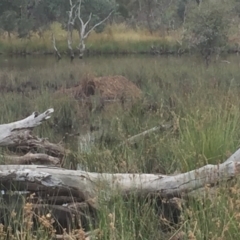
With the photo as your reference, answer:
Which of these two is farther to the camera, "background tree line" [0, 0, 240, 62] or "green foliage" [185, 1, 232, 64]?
"background tree line" [0, 0, 240, 62]

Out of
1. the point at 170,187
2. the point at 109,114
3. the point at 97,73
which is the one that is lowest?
the point at 97,73

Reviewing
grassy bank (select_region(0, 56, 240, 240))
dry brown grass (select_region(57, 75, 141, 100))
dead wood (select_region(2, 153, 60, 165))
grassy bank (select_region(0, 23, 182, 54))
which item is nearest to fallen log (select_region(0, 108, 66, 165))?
dead wood (select_region(2, 153, 60, 165))

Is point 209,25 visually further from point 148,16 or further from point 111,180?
point 148,16

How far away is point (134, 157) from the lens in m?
5.38

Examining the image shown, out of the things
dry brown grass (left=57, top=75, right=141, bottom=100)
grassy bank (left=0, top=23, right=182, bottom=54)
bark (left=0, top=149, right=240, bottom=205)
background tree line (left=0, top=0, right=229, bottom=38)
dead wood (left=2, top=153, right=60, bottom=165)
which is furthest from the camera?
grassy bank (left=0, top=23, right=182, bottom=54)

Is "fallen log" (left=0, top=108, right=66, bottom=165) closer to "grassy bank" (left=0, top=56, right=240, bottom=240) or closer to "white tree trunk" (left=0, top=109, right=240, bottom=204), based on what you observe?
"grassy bank" (left=0, top=56, right=240, bottom=240)

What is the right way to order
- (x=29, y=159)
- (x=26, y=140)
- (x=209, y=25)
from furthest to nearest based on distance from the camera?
(x=209, y=25) → (x=26, y=140) → (x=29, y=159)

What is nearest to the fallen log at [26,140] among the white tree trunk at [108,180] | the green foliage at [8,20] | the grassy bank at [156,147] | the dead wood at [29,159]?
the dead wood at [29,159]

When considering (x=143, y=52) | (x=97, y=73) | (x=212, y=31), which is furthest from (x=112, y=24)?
(x=97, y=73)

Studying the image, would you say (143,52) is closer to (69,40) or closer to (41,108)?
(69,40)

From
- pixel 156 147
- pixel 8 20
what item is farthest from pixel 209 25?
pixel 8 20

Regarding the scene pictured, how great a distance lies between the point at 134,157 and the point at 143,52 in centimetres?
2600

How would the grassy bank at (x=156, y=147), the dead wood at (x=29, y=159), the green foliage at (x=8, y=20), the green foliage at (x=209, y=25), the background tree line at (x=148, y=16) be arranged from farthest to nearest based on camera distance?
the green foliage at (x=8, y=20), the background tree line at (x=148, y=16), the green foliage at (x=209, y=25), the dead wood at (x=29, y=159), the grassy bank at (x=156, y=147)

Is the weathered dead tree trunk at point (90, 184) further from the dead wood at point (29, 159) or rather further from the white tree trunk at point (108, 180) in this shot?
the dead wood at point (29, 159)
